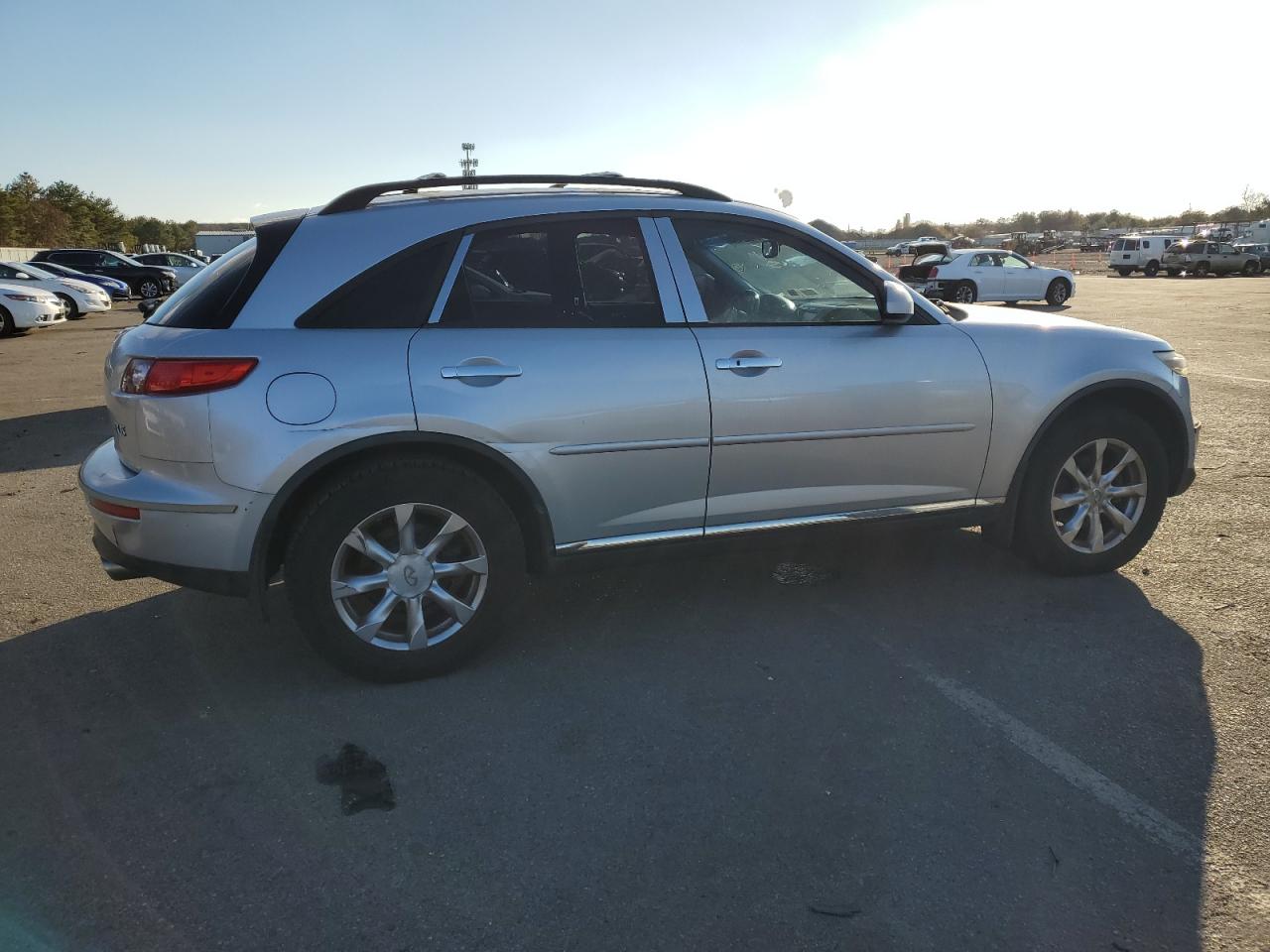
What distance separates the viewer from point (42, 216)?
192ft

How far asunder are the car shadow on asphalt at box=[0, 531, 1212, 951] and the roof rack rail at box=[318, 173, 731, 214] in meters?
1.63

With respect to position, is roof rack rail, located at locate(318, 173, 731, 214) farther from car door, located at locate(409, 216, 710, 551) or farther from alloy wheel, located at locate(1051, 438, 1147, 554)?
alloy wheel, located at locate(1051, 438, 1147, 554)

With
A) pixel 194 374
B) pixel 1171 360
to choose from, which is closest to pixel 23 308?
pixel 194 374

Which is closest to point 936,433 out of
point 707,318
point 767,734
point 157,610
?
point 707,318

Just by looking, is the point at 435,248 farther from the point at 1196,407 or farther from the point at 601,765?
the point at 1196,407

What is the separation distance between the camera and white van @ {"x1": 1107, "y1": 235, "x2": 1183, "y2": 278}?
43.0m

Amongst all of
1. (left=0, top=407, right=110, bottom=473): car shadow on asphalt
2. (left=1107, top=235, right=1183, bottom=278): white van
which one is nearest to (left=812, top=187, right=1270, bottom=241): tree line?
(left=1107, top=235, right=1183, bottom=278): white van

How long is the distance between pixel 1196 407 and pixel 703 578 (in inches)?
261

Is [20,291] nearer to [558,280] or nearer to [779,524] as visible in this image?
[558,280]

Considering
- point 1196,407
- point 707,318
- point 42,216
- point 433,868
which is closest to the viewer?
point 433,868

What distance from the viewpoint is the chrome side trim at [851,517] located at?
3799 mm

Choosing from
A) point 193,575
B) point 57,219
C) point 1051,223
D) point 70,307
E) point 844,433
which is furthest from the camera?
point 1051,223

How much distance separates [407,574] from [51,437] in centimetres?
628

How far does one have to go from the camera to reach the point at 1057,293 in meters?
24.0
